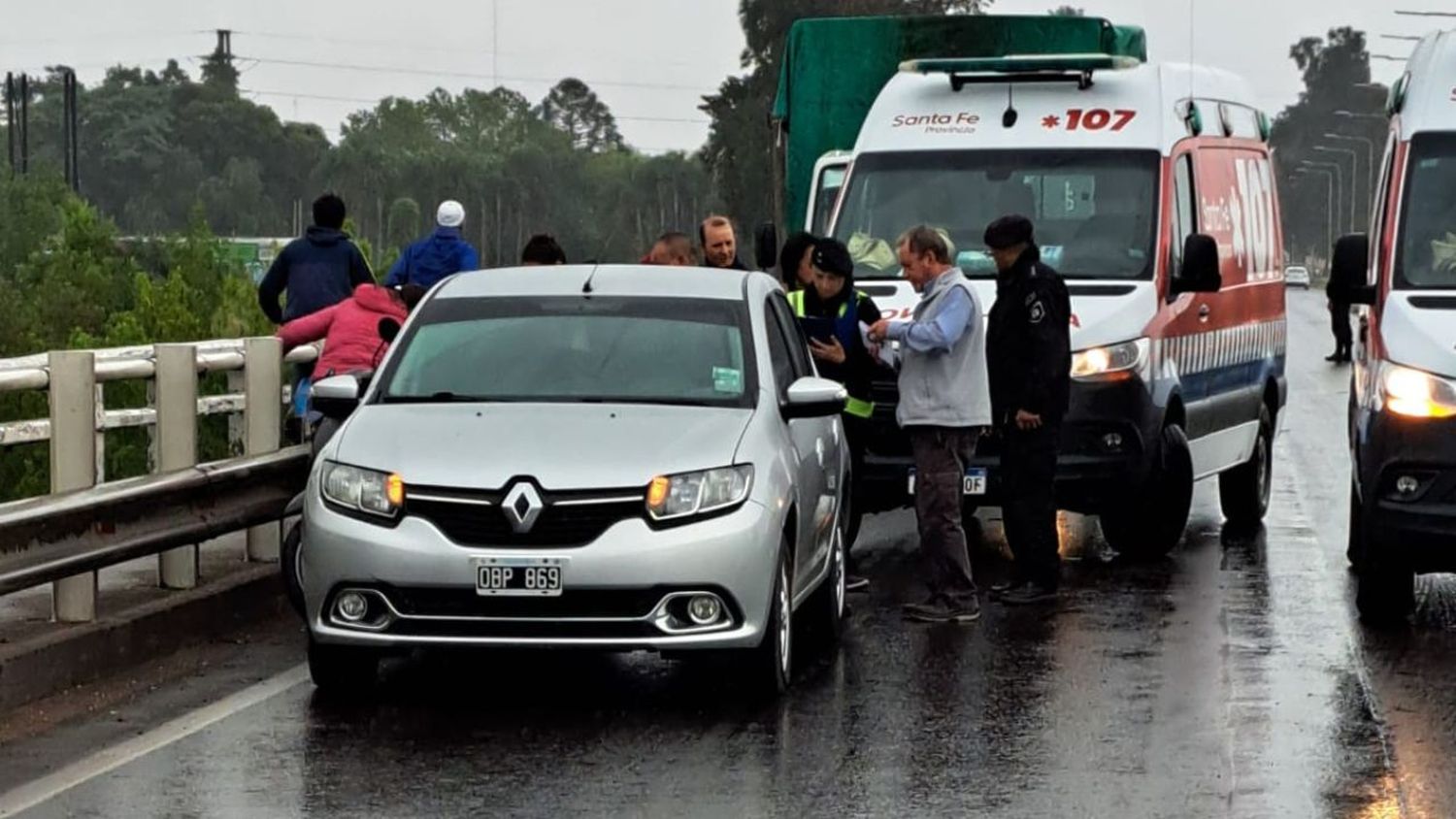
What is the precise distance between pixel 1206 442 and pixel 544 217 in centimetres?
16017

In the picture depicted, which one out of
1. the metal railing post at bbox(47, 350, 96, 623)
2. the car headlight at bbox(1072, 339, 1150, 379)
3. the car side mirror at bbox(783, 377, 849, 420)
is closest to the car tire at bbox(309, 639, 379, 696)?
the metal railing post at bbox(47, 350, 96, 623)

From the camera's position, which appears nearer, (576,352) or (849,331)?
(576,352)

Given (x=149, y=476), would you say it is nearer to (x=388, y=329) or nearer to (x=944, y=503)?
(x=388, y=329)

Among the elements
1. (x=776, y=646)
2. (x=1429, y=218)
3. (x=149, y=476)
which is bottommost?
(x=776, y=646)

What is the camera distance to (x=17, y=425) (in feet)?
38.7

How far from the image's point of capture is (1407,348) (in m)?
11.4

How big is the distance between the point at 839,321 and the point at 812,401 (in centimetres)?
253

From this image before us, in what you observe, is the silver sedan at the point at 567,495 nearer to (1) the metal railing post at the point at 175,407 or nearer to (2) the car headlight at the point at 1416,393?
(1) the metal railing post at the point at 175,407

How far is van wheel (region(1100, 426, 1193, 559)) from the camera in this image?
14188 millimetres

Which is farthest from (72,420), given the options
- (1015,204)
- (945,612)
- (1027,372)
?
(1015,204)

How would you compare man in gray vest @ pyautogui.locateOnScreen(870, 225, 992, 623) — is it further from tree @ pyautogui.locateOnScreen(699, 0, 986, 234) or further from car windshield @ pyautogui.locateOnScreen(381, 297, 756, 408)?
tree @ pyautogui.locateOnScreen(699, 0, 986, 234)

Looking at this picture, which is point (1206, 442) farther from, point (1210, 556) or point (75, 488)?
point (75, 488)

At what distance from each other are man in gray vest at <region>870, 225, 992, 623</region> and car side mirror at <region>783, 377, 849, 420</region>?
1.54m

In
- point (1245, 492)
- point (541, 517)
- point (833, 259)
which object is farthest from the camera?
point (1245, 492)
